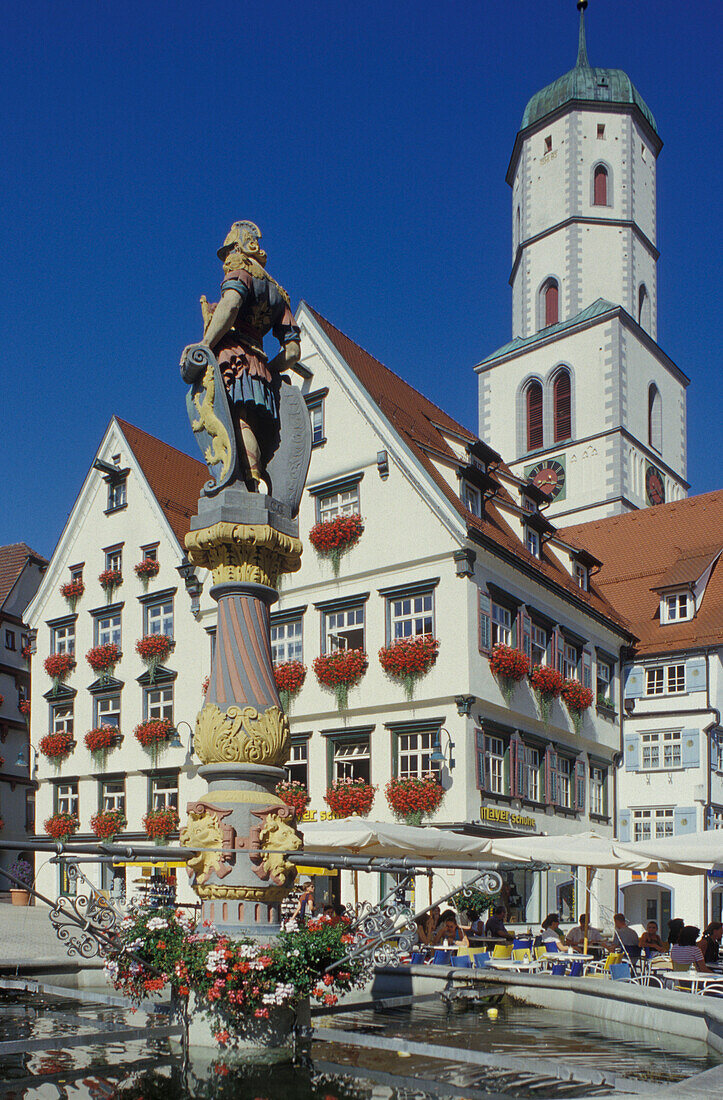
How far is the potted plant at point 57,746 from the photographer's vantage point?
3384cm

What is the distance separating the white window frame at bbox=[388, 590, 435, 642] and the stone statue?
16.2m

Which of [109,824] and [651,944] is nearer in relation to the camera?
[651,944]

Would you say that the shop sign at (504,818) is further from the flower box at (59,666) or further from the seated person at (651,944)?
the flower box at (59,666)

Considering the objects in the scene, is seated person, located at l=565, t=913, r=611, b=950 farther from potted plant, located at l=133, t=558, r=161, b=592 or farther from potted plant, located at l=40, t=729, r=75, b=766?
potted plant, located at l=40, t=729, r=75, b=766

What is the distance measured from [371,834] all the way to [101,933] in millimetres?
9108

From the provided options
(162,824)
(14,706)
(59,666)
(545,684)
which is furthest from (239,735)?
(14,706)

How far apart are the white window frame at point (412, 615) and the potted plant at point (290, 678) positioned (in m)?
2.54

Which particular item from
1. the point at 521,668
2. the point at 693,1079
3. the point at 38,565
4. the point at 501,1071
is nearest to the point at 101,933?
the point at 501,1071

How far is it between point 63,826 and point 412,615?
1248 centimetres

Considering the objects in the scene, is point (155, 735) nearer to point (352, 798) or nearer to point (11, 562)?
point (352, 798)

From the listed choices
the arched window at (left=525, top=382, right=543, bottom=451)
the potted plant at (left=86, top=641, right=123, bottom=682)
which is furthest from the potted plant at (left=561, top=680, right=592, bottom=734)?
the arched window at (left=525, top=382, right=543, bottom=451)

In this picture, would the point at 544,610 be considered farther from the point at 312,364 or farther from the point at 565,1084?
the point at 565,1084

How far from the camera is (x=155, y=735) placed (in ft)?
102

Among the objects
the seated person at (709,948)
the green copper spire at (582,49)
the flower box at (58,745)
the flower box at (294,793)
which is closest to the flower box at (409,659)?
the flower box at (294,793)
